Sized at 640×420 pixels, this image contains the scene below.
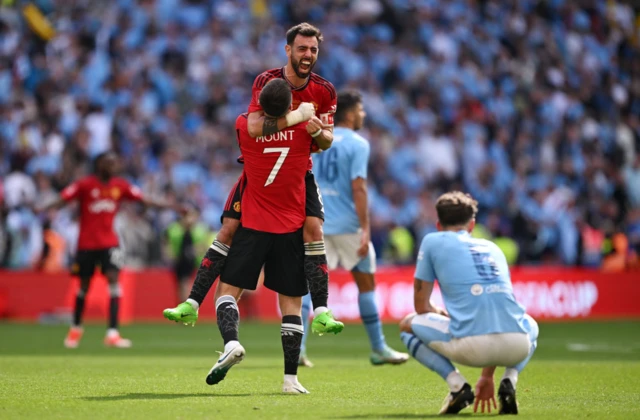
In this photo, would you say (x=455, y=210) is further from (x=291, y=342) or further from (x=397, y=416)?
(x=291, y=342)

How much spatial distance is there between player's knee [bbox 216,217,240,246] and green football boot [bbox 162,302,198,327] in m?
0.57

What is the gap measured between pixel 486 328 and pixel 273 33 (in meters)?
21.6

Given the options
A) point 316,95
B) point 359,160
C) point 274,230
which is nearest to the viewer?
point 274,230

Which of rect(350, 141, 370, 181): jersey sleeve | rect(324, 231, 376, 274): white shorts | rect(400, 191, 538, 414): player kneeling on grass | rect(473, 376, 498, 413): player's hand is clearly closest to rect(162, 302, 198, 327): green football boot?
rect(400, 191, 538, 414): player kneeling on grass

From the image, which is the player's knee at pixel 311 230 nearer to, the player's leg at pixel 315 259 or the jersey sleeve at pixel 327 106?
the player's leg at pixel 315 259

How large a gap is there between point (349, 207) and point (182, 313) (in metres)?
4.03

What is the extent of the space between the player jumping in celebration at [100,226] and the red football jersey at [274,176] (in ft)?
22.2

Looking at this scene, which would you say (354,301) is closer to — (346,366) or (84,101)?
(84,101)

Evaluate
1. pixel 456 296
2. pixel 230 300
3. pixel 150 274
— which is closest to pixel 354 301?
pixel 150 274

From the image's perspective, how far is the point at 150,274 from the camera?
866 inches

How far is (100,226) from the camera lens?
15.1 m

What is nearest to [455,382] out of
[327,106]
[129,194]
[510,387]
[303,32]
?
[510,387]

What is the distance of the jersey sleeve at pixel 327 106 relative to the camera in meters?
8.61

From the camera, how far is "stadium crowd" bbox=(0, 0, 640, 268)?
76.7ft
